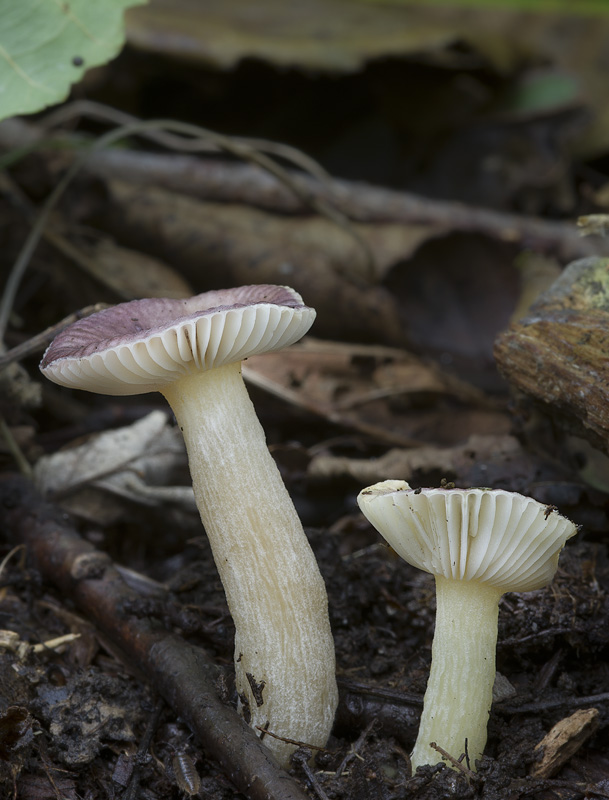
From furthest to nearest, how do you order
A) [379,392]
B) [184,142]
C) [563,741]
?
[184,142] < [379,392] < [563,741]

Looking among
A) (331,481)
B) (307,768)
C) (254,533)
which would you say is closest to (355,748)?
(307,768)

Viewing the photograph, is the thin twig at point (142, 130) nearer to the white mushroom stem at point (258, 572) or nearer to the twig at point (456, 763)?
the white mushroom stem at point (258, 572)

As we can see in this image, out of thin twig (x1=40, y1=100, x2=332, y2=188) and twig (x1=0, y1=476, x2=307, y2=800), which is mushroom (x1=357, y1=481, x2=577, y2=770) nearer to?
twig (x1=0, y1=476, x2=307, y2=800)

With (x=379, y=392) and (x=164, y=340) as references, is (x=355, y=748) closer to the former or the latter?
(x=164, y=340)

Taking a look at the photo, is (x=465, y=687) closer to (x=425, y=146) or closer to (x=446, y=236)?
(x=446, y=236)

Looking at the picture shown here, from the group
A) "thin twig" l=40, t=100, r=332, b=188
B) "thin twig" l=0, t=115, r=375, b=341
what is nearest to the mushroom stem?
"thin twig" l=0, t=115, r=375, b=341
